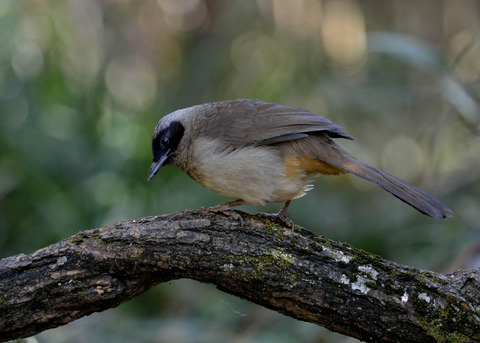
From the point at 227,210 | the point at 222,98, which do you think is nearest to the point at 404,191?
the point at 227,210

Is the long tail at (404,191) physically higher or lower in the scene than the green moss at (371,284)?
higher

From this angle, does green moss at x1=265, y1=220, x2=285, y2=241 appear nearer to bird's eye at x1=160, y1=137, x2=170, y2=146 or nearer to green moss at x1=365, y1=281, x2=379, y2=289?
green moss at x1=365, y1=281, x2=379, y2=289

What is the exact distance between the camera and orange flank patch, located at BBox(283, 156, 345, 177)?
3639 millimetres

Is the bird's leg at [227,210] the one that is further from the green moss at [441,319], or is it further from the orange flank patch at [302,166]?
the green moss at [441,319]

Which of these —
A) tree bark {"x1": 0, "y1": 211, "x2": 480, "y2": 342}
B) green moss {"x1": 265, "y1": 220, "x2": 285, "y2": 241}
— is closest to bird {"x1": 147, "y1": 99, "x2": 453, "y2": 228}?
→ green moss {"x1": 265, "y1": 220, "x2": 285, "y2": 241}

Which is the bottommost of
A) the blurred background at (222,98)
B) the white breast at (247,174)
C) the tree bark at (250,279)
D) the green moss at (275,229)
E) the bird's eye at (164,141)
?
the tree bark at (250,279)

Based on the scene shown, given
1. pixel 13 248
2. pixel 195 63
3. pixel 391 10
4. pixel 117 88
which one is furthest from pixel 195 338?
pixel 391 10

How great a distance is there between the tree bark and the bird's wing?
2.49 ft

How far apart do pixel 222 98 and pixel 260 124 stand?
434 centimetres

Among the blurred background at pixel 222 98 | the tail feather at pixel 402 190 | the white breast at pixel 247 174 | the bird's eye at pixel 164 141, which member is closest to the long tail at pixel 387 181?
the tail feather at pixel 402 190

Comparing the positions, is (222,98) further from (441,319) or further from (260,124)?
(441,319)

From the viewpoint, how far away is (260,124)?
12.6 ft

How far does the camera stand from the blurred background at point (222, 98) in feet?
18.0

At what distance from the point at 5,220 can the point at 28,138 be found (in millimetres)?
912
